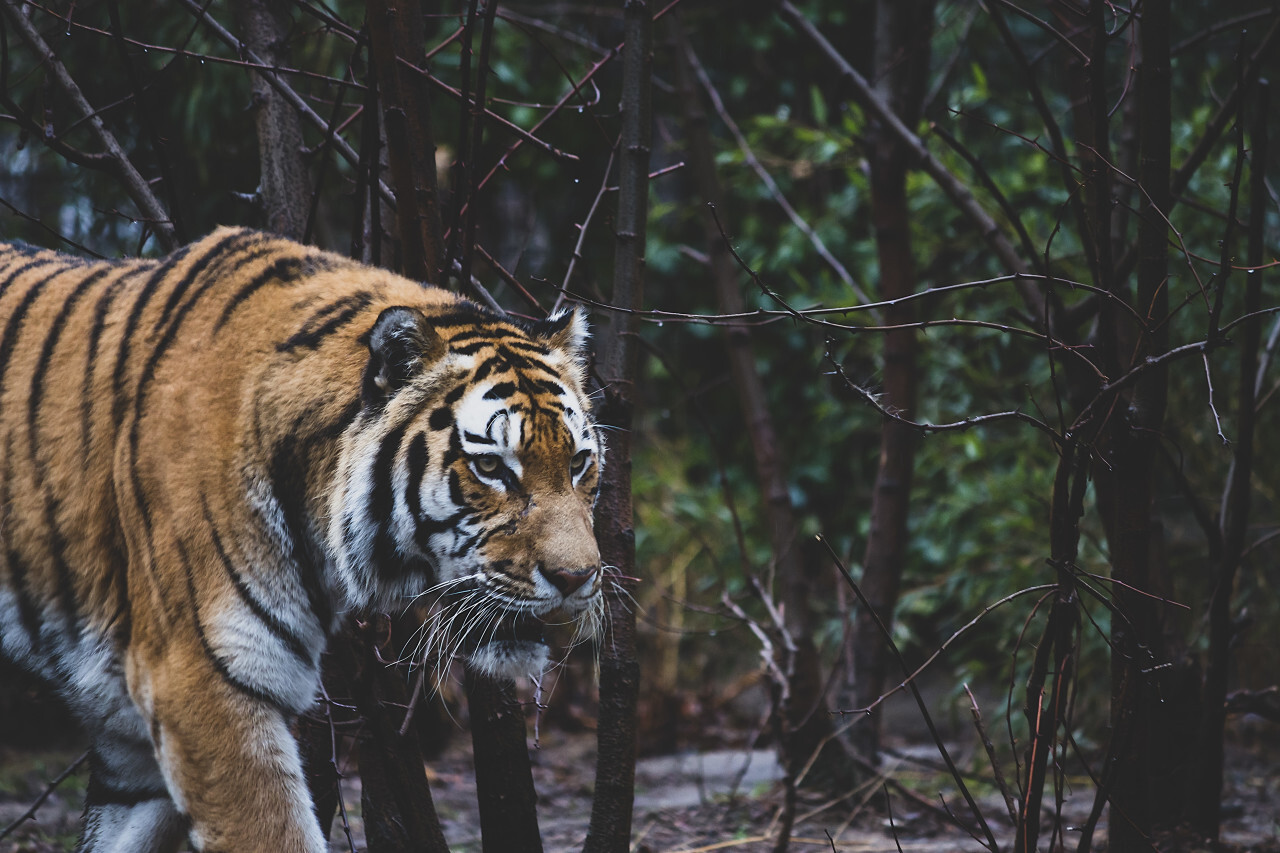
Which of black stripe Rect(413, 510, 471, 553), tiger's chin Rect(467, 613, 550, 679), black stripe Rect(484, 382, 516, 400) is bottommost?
tiger's chin Rect(467, 613, 550, 679)

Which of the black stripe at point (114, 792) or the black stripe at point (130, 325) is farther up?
the black stripe at point (130, 325)

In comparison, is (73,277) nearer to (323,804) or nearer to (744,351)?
(323,804)

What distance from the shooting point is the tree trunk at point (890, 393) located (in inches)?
155

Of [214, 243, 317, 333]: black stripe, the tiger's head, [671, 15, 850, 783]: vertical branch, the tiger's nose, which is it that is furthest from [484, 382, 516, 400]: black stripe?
[671, 15, 850, 783]: vertical branch

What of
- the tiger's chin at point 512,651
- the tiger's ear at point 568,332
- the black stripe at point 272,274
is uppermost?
the black stripe at point 272,274

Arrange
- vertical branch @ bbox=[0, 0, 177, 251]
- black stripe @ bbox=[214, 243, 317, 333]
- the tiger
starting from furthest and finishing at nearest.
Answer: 1. vertical branch @ bbox=[0, 0, 177, 251]
2. black stripe @ bbox=[214, 243, 317, 333]
3. the tiger

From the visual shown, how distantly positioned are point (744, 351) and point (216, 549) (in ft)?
8.34

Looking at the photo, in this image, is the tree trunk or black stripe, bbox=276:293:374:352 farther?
the tree trunk

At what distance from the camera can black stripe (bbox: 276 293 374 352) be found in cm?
220

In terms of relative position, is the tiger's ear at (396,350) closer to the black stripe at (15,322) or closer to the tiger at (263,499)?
the tiger at (263,499)

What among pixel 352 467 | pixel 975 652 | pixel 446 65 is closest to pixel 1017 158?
pixel 975 652

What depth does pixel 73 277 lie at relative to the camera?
2.56 meters

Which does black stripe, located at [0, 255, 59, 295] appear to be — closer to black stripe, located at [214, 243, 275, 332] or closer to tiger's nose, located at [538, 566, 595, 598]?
black stripe, located at [214, 243, 275, 332]

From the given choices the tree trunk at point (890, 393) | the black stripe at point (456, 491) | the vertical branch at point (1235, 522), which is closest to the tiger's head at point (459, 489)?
the black stripe at point (456, 491)
